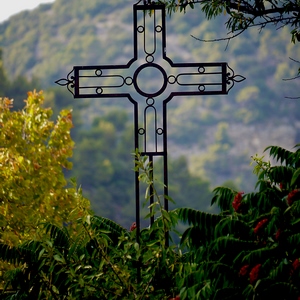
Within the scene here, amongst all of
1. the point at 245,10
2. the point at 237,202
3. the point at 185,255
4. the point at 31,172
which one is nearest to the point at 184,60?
the point at 31,172

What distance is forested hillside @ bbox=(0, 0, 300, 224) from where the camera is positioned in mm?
47781

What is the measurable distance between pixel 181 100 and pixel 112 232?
49109mm

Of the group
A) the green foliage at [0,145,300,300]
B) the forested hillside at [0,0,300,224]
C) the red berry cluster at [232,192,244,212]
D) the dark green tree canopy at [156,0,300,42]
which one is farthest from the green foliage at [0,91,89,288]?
the forested hillside at [0,0,300,224]

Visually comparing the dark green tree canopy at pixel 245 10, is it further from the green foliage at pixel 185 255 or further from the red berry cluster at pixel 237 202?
the red berry cluster at pixel 237 202

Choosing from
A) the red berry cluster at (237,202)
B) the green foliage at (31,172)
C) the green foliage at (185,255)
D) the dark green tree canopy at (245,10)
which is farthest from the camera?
the green foliage at (31,172)

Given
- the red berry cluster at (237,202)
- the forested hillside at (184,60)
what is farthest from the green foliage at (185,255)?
the forested hillside at (184,60)

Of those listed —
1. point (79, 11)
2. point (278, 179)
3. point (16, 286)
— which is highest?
point (79, 11)

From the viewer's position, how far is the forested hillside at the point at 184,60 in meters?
47.8

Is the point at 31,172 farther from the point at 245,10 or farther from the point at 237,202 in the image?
the point at 237,202

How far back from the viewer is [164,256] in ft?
12.2

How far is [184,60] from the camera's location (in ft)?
180

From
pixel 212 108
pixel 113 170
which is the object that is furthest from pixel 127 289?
pixel 212 108

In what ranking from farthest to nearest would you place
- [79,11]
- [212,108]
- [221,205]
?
[79,11] < [212,108] < [221,205]

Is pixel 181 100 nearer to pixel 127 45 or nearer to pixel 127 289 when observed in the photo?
pixel 127 45
